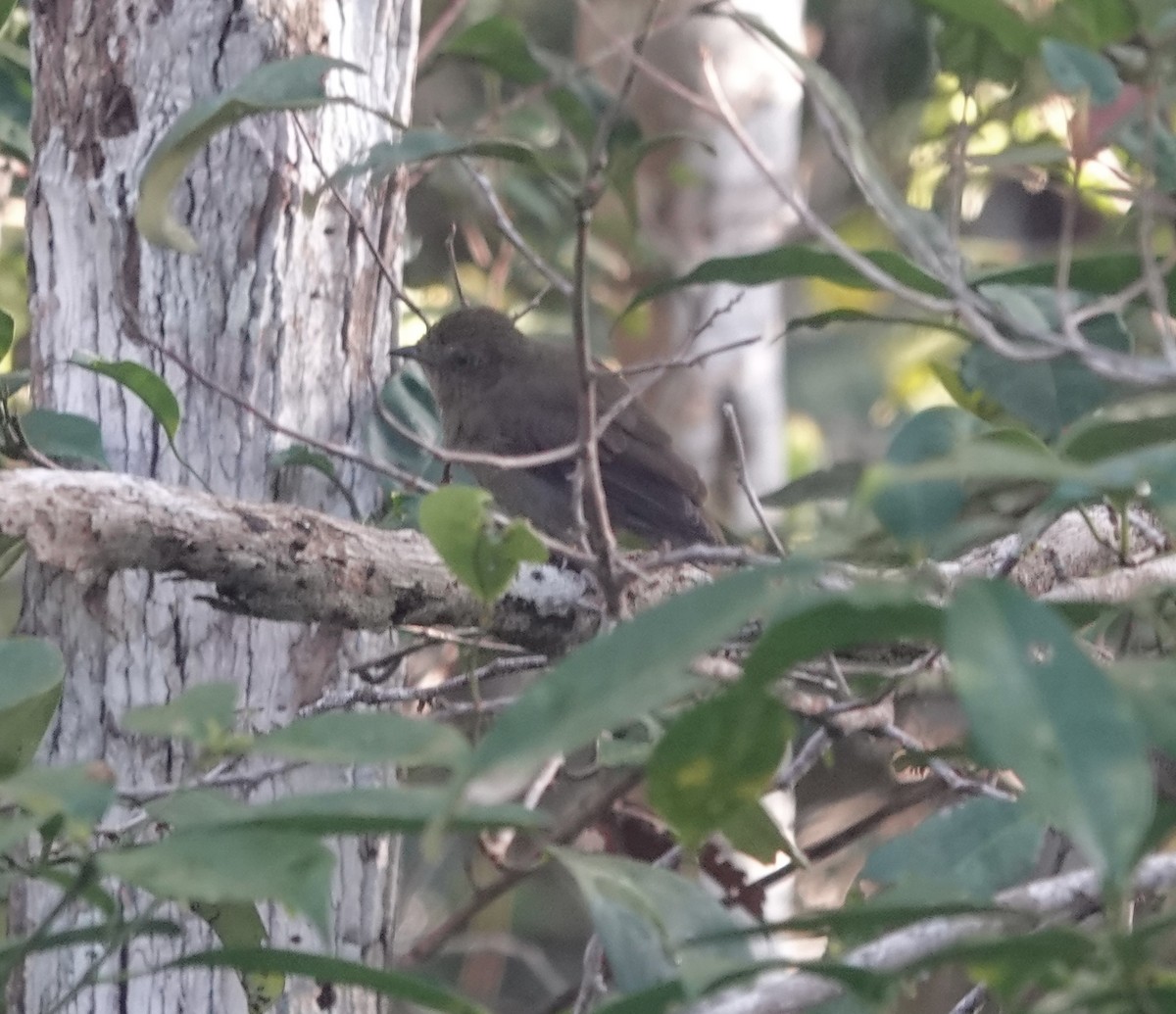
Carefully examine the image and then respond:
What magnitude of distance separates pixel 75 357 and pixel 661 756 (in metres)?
1.69

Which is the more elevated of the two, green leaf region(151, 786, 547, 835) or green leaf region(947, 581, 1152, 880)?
green leaf region(947, 581, 1152, 880)

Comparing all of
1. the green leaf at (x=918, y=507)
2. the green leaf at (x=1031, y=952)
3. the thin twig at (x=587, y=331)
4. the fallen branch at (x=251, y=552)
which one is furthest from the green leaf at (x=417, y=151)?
the green leaf at (x=1031, y=952)

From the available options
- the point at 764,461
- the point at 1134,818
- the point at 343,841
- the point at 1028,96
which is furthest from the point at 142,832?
the point at 764,461

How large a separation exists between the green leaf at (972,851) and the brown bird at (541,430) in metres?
2.49

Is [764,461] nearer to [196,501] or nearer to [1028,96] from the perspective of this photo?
[1028,96]

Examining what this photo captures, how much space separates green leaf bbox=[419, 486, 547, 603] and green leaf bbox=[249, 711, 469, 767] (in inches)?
14.9

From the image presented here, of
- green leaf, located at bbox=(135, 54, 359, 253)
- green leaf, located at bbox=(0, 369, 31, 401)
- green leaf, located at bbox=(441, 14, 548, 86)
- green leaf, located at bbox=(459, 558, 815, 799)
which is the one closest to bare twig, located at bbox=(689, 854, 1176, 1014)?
green leaf, located at bbox=(459, 558, 815, 799)

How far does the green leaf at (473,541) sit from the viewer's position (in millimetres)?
1536

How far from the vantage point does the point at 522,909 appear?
7.30 m

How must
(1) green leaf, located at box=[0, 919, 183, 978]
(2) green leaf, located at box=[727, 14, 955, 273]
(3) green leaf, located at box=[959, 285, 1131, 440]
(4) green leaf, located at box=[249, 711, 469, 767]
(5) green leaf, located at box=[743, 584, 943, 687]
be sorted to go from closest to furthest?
(5) green leaf, located at box=[743, 584, 943, 687], (4) green leaf, located at box=[249, 711, 469, 767], (1) green leaf, located at box=[0, 919, 183, 978], (2) green leaf, located at box=[727, 14, 955, 273], (3) green leaf, located at box=[959, 285, 1131, 440]

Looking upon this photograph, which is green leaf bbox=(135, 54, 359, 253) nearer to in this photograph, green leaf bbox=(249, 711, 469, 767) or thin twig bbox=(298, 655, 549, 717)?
thin twig bbox=(298, 655, 549, 717)

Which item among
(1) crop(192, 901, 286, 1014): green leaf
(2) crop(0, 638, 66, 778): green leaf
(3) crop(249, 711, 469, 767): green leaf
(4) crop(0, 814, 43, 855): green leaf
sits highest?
(2) crop(0, 638, 66, 778): green leaf

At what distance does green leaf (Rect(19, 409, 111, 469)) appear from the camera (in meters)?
2.48

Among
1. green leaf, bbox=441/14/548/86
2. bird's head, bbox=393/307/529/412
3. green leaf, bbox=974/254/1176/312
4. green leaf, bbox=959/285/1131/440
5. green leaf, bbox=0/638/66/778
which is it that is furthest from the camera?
bird's head, bbox=393/307/529/412
